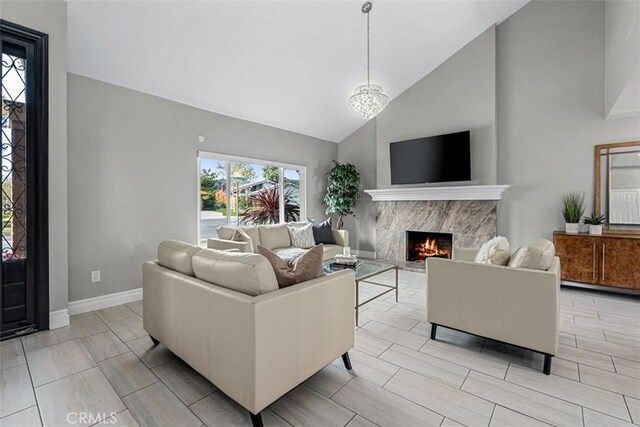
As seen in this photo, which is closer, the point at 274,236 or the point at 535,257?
the point at 535,257

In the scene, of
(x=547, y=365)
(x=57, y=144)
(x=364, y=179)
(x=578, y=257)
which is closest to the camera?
(x=547, y=365)

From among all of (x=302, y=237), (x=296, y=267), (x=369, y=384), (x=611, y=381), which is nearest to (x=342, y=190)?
(x=302, y=237)

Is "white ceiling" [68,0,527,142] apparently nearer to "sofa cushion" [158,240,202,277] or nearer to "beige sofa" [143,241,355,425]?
"sofa cushion" [158,240,202,277]

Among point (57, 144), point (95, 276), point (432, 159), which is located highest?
point (432, 159)

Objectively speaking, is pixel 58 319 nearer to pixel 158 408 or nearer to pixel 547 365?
pixel 158 408

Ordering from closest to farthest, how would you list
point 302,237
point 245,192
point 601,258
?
point 601,258 → point 302,237 → point 245,192

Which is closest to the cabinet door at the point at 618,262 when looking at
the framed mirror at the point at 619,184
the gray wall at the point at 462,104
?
the framed mirror at the point at 619,184

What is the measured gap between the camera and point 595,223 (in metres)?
3.69

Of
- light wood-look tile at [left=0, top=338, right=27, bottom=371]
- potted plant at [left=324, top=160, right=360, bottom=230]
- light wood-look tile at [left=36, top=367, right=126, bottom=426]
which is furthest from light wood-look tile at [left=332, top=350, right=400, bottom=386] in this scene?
potted plant at [left=324, top=160, right=360, bottom=230]

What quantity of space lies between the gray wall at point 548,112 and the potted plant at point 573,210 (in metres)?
0.08

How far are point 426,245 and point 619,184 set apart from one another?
267 centimetres

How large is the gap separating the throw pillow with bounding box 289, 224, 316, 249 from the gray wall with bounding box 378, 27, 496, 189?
7.95 feet

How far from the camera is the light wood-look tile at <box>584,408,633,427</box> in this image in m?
1.57

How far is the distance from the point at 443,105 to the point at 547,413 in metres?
4.43
